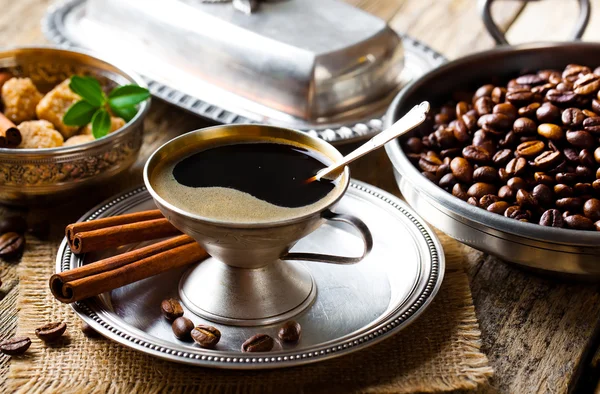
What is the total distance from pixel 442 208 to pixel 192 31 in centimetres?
88

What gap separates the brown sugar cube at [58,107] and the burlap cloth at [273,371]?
0.52m

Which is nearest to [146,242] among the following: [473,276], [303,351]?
[303,351]

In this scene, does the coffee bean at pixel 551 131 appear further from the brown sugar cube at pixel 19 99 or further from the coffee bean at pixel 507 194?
the brown sugar cube at pixel 19 99

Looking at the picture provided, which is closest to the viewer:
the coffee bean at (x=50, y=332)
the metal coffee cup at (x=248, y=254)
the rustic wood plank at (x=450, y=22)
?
the metal coffee cup at (x=248, y=254)

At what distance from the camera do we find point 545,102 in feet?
4.97

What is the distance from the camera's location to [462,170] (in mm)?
1404

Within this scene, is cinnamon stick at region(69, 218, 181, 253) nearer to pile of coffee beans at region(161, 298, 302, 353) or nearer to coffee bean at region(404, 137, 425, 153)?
pile of coffee beans at region(161, 298, 302, 353)

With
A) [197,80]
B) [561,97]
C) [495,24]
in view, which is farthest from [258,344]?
[495,24]

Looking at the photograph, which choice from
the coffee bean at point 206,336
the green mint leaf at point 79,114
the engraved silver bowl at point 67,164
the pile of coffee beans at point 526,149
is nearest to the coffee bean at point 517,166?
the pile of coffee beans at point 526,149

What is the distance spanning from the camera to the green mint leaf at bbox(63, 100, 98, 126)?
1562mm

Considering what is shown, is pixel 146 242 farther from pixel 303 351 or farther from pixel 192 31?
pixel 192 31

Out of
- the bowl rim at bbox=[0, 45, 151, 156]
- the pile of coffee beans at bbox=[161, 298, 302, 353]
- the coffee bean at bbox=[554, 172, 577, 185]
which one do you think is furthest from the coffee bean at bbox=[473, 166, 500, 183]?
the bowl rim at bbox=[0, 45, 151, 156]

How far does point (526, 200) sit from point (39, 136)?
3.20 ft

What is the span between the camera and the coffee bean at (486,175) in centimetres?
138
